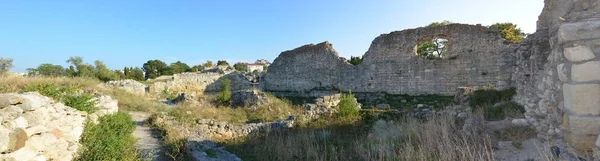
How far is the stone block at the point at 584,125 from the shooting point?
2646 mm

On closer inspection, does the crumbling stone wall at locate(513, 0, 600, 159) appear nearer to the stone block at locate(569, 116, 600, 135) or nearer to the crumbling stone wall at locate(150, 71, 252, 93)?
the stone block at locate(569, 116, 600, 135)

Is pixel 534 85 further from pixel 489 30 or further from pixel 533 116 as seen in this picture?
pixel 489 30

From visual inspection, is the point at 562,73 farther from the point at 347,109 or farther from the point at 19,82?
the point at 19,82

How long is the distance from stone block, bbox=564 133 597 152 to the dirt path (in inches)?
207

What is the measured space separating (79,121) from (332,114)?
6741 millimetres

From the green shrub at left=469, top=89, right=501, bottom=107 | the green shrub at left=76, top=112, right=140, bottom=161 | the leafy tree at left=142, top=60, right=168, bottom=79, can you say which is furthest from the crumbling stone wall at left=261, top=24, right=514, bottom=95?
the leafy tree at left=142, top=60, right=168, bottom=79

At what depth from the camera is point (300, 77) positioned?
20.5 m

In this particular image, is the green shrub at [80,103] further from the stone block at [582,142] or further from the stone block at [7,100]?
the stone block at [582,142]

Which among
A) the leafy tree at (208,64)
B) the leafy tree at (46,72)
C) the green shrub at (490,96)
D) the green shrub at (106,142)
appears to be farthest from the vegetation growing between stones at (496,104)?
the leafy tree at (208,64)

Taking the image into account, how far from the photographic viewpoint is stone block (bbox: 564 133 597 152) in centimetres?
271

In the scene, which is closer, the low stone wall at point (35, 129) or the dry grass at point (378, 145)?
the low stone wall at point (35, 129)

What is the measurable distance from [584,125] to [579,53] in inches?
23.6

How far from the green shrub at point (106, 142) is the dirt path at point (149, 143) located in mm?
232

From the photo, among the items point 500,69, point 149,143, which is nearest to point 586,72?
point 149,143
